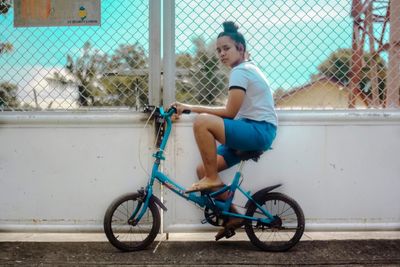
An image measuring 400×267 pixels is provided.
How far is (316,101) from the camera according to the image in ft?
13.5

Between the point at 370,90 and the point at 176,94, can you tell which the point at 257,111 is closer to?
the point at 176,94

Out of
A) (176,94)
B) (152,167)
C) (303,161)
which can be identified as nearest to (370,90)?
(303,161)

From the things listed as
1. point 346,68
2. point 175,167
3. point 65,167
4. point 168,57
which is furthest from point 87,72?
point 346,68

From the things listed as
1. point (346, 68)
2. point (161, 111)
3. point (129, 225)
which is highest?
point (346, 68)

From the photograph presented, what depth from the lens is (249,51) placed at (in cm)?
409

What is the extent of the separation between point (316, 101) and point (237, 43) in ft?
3.09

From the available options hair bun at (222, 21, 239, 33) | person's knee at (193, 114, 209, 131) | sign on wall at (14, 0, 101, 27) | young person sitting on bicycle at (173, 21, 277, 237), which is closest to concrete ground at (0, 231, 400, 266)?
young person sitting on bicycle at (173, 21, 277, 237)

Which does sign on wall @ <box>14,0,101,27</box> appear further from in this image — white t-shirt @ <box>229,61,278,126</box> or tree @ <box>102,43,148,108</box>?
white t-shirt @ <box>229,61,278,126</box>

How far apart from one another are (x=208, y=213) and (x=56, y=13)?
2.10 metres

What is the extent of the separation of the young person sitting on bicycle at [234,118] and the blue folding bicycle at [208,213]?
0.45 feet

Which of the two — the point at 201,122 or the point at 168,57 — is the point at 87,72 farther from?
the point at 201,122

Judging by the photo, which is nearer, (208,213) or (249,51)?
(208,213)

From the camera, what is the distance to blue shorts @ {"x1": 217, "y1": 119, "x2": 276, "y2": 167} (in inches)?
135

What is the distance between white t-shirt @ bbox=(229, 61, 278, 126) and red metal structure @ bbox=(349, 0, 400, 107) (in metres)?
0.94
